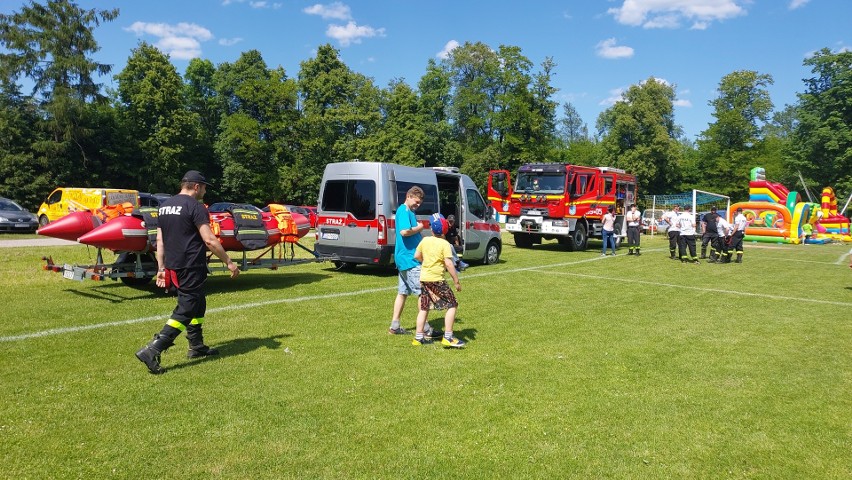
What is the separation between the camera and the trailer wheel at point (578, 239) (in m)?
20.4

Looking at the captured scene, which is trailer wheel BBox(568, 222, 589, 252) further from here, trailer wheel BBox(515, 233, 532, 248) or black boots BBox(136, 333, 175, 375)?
black boots BBox(136, 333, 175, 375)

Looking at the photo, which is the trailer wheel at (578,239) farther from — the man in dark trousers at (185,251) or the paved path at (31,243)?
the paved path at (31,243)

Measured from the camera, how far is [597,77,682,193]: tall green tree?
170ft

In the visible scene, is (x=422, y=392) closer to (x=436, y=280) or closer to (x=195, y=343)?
(x=436, y=280)

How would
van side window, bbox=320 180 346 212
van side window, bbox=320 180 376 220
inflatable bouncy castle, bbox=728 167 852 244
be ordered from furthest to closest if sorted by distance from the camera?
inflatable bouncy castle, bbox=728 167 852 244 < van side window, bbox=320 180 346 212 < van side window, bbox=320 180 376 220

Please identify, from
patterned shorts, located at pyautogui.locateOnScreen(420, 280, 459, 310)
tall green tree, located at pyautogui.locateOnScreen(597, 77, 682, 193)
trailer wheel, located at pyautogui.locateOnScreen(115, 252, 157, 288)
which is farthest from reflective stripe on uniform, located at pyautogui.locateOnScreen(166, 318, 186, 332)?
tall green tree, located at pyautogui.locateOnScreen(597, 77, 682, 193)

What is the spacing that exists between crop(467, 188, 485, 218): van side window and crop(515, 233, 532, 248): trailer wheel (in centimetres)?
715

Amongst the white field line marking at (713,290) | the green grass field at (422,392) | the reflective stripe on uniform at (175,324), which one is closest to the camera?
the green grass field at (422,392)

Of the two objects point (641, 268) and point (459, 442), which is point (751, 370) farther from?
point (641, 268)

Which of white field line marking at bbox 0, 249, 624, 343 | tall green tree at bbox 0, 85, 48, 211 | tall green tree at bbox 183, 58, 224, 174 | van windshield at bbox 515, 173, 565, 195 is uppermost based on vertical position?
tall green tree at bbox 183, 58, 224, 174

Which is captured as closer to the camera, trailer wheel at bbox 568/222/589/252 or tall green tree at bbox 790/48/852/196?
trailer wheel at bbox 568/222/589/252

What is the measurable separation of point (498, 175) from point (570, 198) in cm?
280

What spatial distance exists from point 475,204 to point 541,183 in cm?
674

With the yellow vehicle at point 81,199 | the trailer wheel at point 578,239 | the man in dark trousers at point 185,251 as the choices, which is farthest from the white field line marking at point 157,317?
the yellow vehicle at point 81,199
